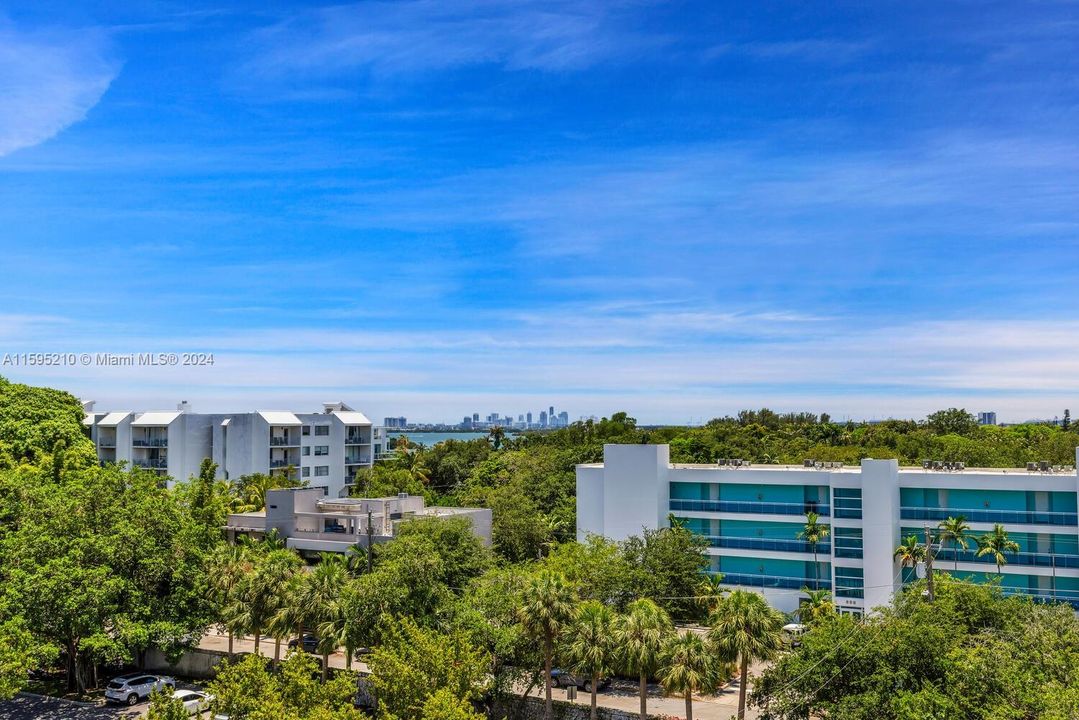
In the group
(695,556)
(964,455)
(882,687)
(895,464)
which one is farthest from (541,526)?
(964,455)

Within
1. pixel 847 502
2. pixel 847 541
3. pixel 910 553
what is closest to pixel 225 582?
pixel 847 541

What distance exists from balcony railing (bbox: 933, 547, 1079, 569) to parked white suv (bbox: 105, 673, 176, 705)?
140 feet

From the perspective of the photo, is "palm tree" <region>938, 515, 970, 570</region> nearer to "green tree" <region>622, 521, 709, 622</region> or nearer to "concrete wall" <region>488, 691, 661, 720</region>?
"green tree" <region>622, 521, 709, 622</region>

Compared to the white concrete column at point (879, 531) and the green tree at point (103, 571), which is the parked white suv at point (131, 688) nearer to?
the green tree at point (103, 571)

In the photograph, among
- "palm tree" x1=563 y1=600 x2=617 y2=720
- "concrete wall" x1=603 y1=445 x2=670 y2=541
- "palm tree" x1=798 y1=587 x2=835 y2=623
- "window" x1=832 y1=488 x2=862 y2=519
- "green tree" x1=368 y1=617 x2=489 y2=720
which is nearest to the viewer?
"green tree" x1=368 y1=617 x2=489 y2=720

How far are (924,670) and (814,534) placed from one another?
2378 cm

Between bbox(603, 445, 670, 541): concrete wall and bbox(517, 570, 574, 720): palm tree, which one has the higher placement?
bbox(603, 445, 670, 541): concrete wall

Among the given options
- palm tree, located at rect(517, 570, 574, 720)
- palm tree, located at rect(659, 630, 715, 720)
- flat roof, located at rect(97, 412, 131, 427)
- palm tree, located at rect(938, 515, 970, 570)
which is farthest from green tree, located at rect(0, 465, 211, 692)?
flat roof, located at rect(97, 412, 131, 427)

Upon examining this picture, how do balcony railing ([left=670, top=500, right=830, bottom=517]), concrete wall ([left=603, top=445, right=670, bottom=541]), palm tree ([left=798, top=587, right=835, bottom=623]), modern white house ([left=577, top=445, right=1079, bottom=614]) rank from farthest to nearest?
concrete wall ([left=603, top=445, right=670, bottom=541]) < balcony railing ([left=670, top=500, right=830, bottom=517]) < modern white house ([left=577, top=445, right=1079, bottom=614]) < palm tree ([left=798, top=587, right=835, bottom=623])

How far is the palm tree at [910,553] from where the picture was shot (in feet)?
158

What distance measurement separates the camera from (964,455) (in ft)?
274

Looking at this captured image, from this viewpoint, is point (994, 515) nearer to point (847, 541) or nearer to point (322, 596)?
point (847, 541)

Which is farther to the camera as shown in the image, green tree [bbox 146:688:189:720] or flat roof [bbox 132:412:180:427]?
flat roof [bbox 132:412:180:427]

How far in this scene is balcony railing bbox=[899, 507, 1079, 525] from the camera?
48094 millimetres
